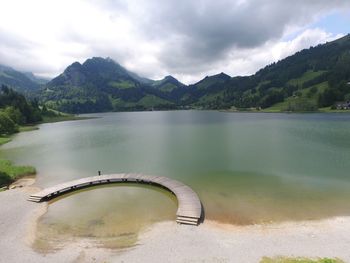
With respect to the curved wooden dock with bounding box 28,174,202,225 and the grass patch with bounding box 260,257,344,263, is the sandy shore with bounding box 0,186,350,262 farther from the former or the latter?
the curved wooden dock with bounding box 28,174,202,225

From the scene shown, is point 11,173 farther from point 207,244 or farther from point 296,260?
point 296,260

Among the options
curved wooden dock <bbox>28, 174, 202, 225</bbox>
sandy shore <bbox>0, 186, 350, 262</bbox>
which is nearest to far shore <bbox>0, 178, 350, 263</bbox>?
sandy shore <bbox>0, 186, 350, 262</bbox>

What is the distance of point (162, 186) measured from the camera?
103 feet

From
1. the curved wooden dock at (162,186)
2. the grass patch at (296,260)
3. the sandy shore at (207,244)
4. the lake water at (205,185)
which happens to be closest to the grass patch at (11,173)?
the lake water at (205,185)

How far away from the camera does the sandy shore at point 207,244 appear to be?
1590cm

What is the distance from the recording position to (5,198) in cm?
2834

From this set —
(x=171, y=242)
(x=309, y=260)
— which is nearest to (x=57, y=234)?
(x=171, y=242)

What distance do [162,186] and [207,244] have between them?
14682mm

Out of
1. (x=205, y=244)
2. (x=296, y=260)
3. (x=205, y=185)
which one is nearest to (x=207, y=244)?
(x=205, y=244)

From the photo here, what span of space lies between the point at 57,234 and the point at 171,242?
34.2 feet

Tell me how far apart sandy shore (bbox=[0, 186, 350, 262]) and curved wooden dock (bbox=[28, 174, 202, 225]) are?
1.29 m

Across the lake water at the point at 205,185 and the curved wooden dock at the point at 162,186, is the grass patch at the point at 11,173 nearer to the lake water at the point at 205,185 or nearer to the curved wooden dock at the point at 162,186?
the lake water at the point at 205,185

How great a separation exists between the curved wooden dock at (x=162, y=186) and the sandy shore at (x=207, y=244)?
129 centimetres

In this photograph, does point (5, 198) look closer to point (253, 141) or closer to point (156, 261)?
point (156, 261)
